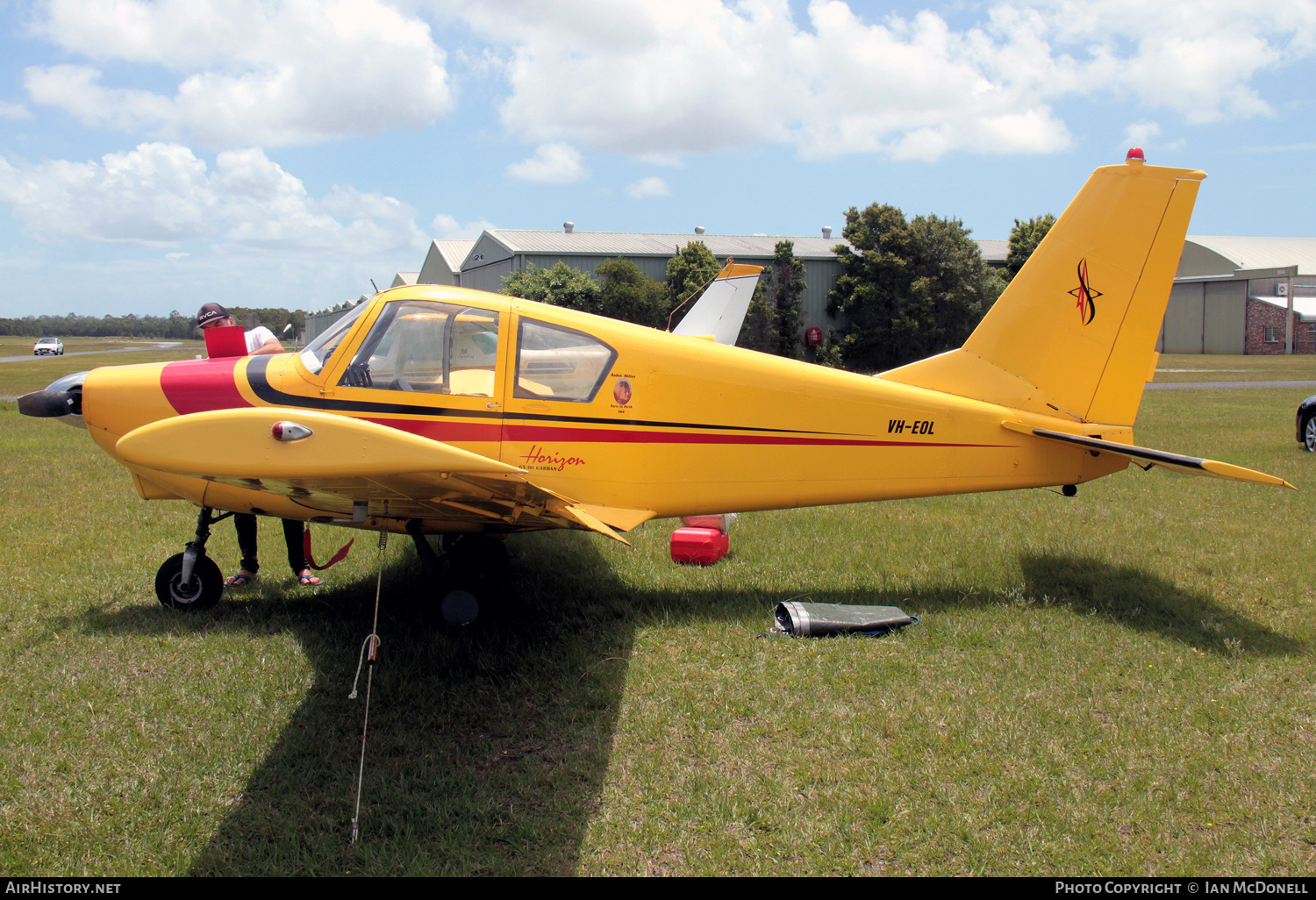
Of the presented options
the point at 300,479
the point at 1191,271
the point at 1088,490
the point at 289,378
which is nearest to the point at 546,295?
the point at 1088,490

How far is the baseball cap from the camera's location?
6193 mm

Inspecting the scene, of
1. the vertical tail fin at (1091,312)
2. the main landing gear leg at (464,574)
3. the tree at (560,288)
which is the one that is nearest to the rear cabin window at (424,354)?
the main landing gear leg at (464,574)

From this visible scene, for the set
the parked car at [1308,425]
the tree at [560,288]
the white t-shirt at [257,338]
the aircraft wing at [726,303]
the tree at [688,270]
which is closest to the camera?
the white t-shirt at [257,338]

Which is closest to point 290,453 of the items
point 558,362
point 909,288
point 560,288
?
point 558,362

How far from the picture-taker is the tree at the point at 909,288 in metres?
37.4

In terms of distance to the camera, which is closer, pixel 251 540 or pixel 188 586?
pixel 188 586

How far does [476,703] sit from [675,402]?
7.17 ft

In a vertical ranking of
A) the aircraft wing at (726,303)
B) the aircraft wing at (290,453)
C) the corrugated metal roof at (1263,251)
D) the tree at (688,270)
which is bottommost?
the aircraft wing at (290,453)

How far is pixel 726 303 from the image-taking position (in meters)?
13.6

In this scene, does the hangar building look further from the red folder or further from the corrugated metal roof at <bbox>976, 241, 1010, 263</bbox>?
the red folder

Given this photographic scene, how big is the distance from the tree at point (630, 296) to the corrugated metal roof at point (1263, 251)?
51755mm

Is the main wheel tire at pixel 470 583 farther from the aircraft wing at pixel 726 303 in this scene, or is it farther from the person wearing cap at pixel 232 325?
the aircraft wing at pixel 726 303

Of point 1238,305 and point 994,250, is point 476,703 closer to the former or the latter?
point 994,250

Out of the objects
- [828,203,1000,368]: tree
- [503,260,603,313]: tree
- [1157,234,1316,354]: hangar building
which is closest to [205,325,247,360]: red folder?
[503,260,603,313]: tree
